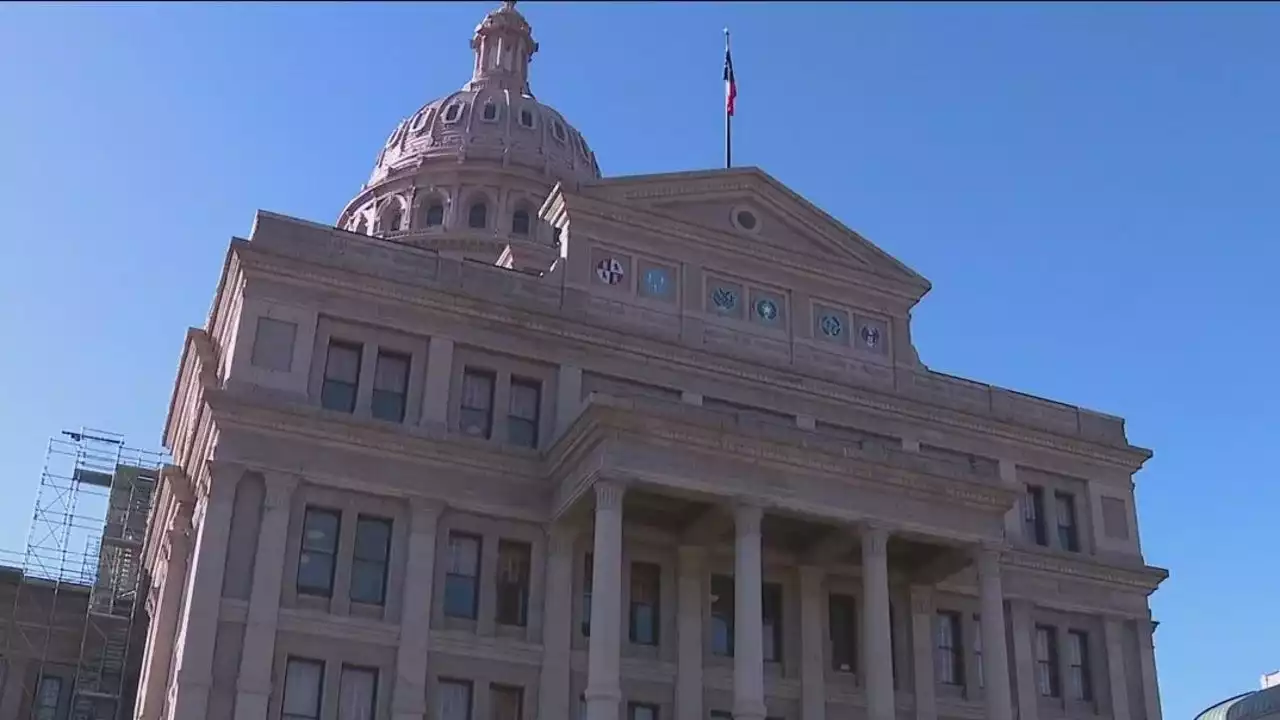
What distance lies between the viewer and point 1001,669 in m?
34.9

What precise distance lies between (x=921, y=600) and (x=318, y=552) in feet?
54.0

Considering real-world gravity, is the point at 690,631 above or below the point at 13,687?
below

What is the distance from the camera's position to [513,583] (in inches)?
1346

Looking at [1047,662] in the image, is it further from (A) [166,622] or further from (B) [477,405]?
(A) [166,622]

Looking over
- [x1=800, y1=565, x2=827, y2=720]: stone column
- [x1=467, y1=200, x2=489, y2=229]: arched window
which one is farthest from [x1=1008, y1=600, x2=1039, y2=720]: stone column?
[x1=467, y1=200, x2=489, y2=229]: arched window

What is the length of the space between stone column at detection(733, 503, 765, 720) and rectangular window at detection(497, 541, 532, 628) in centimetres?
523

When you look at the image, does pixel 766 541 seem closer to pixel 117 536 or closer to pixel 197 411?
pixel 197 411

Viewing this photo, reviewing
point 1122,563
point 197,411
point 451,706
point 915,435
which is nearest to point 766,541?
point 915,435

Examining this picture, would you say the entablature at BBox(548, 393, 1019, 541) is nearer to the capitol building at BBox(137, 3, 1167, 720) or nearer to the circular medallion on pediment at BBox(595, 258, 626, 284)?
the capitol building at BBox(137, 3, 1167, 720)

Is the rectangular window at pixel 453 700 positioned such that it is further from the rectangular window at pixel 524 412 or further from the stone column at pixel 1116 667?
the stone column at pixel 1116 667

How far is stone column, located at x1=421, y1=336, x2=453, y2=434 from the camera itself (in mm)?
34469

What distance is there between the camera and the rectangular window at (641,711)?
110ft

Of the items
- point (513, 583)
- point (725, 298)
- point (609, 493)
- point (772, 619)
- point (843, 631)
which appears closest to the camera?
point (609, 493)

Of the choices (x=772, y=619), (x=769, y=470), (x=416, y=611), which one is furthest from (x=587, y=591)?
(x=769, y=470)
